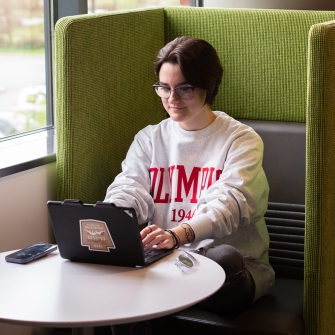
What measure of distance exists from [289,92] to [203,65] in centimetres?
48

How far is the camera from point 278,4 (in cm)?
330

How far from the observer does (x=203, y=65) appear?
206 centimetres

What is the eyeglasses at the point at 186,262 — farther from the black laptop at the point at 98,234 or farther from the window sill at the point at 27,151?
the window sill at the point at 27,151

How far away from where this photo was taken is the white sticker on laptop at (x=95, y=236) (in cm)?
162

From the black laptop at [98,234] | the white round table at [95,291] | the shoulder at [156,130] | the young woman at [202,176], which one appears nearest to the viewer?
the white round table at [95,291]

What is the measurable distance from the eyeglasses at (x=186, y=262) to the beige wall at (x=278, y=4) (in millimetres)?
1867

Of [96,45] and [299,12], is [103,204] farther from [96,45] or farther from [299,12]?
[299,12]

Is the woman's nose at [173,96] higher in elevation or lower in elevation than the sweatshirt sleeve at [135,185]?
higher

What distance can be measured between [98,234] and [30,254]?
0.20 meters

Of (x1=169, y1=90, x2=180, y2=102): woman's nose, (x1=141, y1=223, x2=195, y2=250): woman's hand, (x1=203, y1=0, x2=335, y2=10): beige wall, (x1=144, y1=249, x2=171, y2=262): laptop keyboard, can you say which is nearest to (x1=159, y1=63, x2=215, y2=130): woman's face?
(x1=169, y1=90, x2=180, y2=102): woman's nose

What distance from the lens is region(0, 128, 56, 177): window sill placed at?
2062 millimetres

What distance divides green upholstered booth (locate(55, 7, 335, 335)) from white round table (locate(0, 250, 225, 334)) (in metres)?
0.41

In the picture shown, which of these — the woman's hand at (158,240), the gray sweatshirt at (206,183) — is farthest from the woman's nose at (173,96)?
the woman's hand at (158,240)

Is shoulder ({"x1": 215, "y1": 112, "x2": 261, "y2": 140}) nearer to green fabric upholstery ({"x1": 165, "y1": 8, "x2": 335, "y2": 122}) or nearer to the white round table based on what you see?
green fabric upholstery ({"x1": 165, "y1": 8, "x2": 335, "y2": 122})
